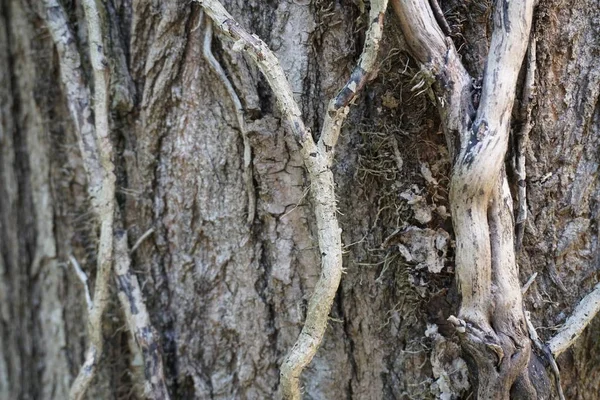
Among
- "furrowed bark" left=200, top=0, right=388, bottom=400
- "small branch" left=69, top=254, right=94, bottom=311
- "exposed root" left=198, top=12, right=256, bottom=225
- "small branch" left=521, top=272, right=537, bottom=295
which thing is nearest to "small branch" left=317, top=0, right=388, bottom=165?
"furrowed bark" left=200, top=0, right=388, bottom=400

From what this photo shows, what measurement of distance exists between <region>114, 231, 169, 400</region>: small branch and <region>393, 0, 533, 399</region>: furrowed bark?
0.56 metres

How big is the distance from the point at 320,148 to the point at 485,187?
0.25m

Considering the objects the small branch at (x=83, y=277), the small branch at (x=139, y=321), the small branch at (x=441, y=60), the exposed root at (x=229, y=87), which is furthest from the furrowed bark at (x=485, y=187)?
the small branch at (x=83, y=277)

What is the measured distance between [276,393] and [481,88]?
641mm

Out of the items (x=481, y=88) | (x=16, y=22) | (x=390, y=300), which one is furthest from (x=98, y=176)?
(x=481, y=88)

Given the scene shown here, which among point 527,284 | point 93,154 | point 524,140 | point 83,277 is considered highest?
point 93,154

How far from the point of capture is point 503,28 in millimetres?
796

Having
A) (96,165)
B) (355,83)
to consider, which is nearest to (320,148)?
(355,83)

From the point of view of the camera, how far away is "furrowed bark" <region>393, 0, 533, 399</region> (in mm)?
783

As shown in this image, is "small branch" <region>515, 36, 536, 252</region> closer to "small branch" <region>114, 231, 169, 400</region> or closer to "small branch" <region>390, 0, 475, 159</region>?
"small branch" <region>390, 0, 475, 159</region>

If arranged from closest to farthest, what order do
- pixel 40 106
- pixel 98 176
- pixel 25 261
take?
pixel 98 176 < pixel 40 106 < pixel 25 261

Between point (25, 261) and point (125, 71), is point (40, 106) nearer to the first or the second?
point (125, 71)

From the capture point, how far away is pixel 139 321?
1.03 meters

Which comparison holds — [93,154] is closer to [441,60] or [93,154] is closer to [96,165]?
[96,165]
